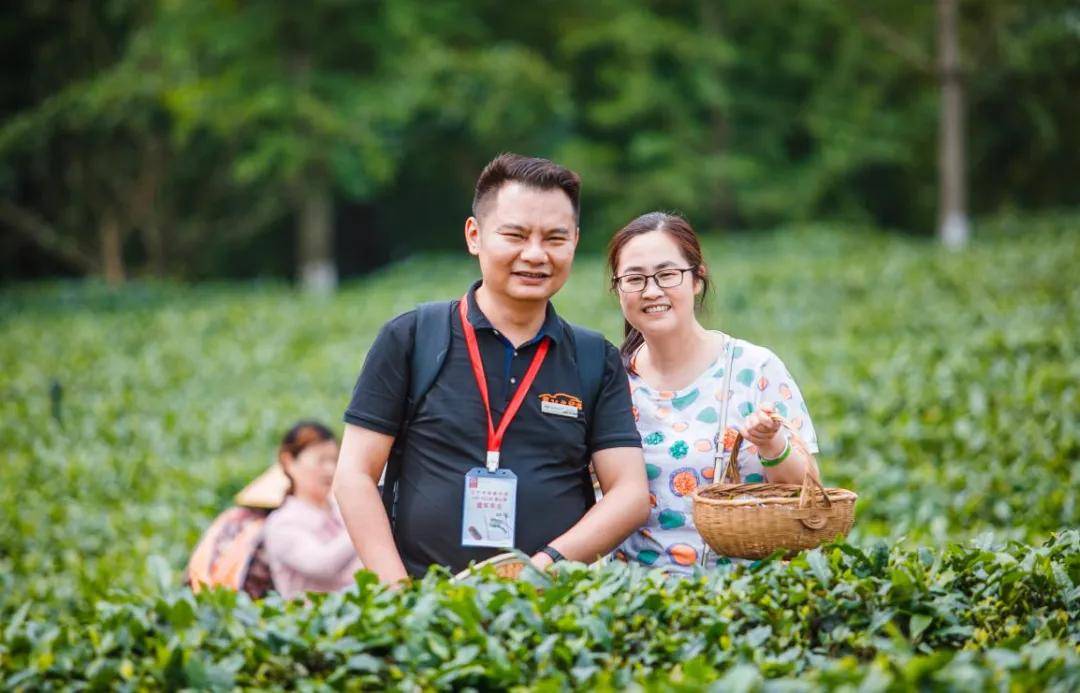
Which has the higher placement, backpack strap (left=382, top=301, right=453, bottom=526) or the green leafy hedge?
backpack strap (left=382, top=301, right=453, bottom=526)

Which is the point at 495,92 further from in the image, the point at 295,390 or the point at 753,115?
the point at 295,390

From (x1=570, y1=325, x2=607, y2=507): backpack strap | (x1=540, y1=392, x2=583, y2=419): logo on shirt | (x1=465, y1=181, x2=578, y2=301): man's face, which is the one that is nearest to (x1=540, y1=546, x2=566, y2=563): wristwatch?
(x1=570, y1=325, x2=607, y2=507): backpack strap

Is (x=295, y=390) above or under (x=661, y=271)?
under

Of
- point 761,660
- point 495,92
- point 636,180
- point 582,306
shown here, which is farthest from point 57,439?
point 636,180

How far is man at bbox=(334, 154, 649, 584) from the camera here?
3242 millimetres

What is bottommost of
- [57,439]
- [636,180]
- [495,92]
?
[57,439]

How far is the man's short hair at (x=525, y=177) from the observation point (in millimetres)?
3256

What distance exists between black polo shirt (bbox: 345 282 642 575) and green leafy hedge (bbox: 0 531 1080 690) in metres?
0.24

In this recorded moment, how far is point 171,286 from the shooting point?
928 inches

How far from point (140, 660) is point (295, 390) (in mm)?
9830

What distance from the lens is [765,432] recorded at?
3.14m

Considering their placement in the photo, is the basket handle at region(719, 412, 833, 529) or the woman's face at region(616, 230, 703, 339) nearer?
the basket handle at region(719, 412, 833, 529)

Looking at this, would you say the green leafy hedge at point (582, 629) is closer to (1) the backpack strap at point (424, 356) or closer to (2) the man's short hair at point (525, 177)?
(1) the backpack strap at point (424, 356)

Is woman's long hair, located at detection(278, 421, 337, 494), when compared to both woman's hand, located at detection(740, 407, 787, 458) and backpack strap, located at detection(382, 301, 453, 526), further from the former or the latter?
woman's hand, located at detection(740, 407, 787, 458)
